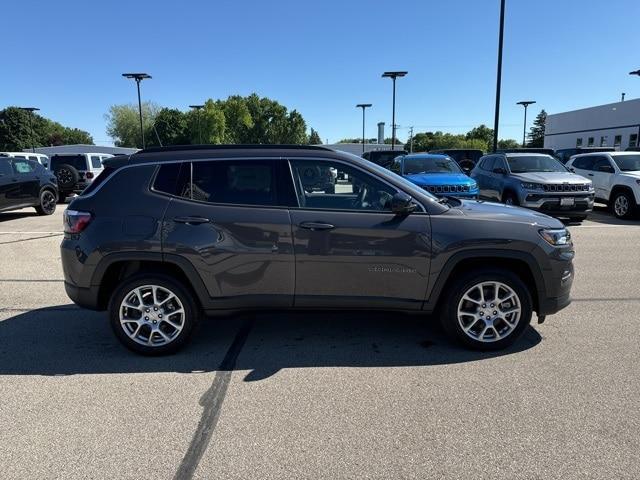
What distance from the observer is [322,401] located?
342cm

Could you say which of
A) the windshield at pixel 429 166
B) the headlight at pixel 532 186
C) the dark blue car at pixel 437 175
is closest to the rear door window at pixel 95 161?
the dark blue car at pixel 437 175

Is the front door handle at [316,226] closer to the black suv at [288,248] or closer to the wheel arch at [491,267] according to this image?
the black suv at [288,248]

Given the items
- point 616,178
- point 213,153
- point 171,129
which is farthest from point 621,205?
point 171,129

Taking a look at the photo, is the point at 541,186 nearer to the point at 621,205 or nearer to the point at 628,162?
the point at 621,205

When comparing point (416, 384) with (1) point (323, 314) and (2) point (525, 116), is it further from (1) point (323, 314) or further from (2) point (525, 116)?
(2) point (525, 116)

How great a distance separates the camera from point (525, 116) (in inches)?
1981

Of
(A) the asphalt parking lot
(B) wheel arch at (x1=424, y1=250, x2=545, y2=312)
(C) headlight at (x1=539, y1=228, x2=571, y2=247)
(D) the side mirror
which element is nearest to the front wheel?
(A) the asphalt parking lot

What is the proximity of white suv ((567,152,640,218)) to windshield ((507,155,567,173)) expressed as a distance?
168 cm

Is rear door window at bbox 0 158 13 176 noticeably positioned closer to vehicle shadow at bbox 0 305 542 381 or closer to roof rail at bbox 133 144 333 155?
vehicle shadow at bbox 0 305 542 381

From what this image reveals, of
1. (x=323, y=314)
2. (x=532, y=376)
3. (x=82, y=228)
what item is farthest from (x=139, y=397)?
(x=532, y=376)

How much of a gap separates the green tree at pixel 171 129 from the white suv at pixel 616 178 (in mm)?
73541

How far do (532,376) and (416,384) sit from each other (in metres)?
0.92

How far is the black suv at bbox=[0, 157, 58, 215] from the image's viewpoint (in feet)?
42.3

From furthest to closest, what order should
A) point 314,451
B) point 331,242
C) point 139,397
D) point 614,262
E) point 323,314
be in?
point 614,262 → point 323,314 → point 331,242 → point 139,397 → point 314,451
